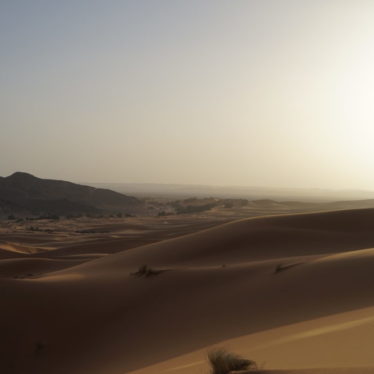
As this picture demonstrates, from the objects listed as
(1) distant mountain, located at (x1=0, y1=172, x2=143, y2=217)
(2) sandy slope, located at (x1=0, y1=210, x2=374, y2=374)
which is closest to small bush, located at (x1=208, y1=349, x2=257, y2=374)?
(2) sandy slope, located at (x1=0, y1=210, x2=374, y2=374)

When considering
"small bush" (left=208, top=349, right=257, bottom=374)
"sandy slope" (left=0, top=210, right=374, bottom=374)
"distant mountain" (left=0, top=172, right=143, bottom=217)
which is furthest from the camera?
"distant mountain" (left=0, top=172, right=143, bottom=217)

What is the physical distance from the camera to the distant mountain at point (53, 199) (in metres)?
67.2

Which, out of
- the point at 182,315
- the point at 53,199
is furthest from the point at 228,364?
the point at 53,199

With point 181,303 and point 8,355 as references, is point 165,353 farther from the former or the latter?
point 8,355

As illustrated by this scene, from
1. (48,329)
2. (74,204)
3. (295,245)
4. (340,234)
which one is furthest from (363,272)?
(74,204)

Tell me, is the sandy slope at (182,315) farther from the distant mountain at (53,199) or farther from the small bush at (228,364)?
the distant mountain at (53,199)

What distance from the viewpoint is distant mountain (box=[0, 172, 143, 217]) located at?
67188mm

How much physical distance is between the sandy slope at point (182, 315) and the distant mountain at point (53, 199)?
54102 mm

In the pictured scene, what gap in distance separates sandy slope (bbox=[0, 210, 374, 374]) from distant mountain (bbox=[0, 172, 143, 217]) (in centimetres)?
5410

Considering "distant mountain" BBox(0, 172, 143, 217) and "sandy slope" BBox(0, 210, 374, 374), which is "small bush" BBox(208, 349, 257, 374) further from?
"distant mountain" BBox(0, 172, 143, 217)

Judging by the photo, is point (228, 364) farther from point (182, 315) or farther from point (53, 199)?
point (53, 199)

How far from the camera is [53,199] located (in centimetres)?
7700

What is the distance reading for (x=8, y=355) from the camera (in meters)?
7.57

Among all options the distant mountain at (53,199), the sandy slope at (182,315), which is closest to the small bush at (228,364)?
the sandy slope at (182,315)
